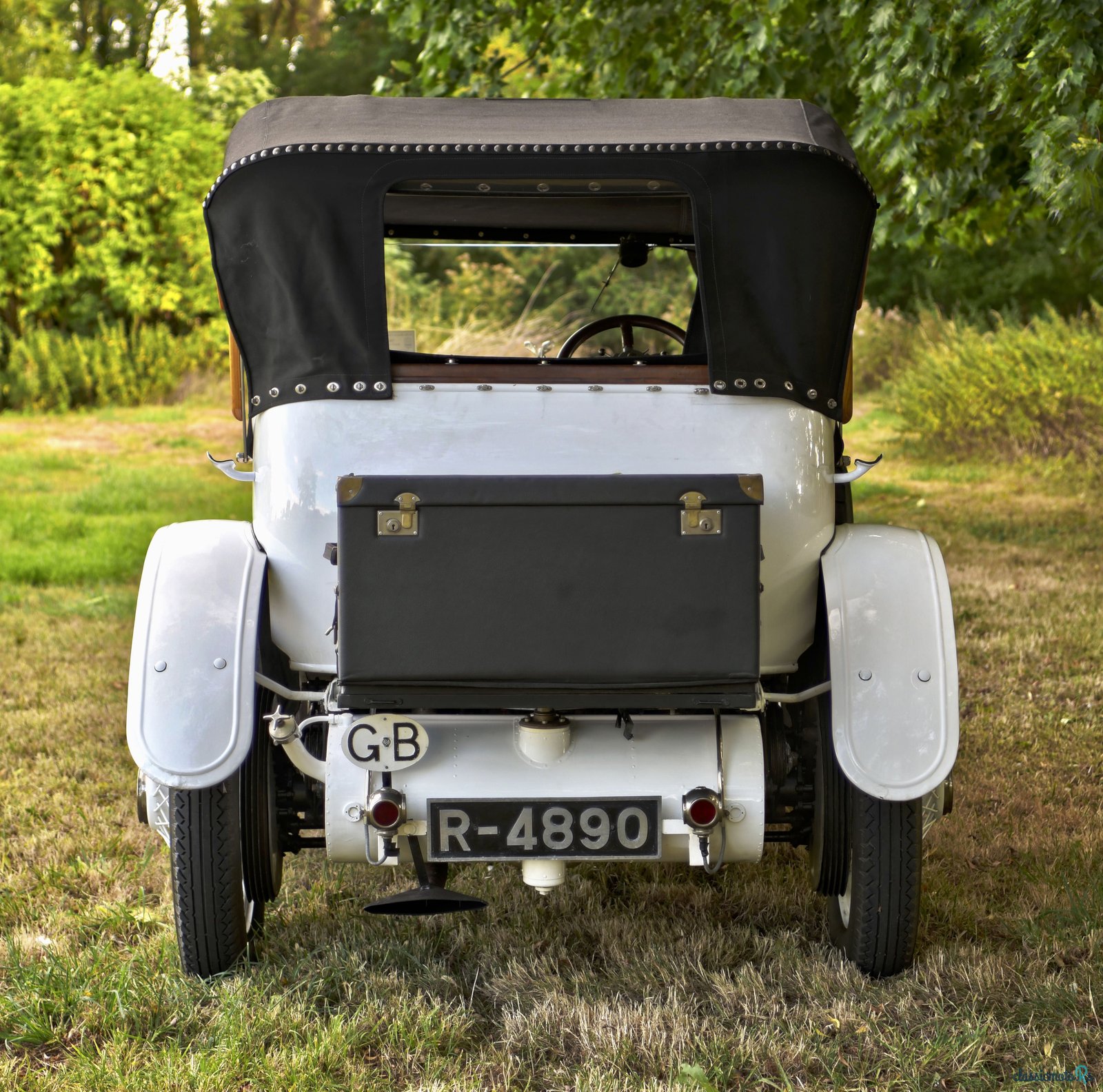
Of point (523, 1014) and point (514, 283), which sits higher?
point (523, 1014)

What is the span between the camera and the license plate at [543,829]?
2.63 meters

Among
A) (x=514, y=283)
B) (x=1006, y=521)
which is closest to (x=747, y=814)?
(x=1006, y=521)

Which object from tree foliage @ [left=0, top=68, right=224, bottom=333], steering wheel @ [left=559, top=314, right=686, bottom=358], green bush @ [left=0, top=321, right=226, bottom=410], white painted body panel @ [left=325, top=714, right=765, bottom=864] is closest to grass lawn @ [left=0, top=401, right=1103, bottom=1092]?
white painted body panel @ [left=325, top=714, right=765, bottom=864]

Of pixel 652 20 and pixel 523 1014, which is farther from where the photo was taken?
pixel 652 20

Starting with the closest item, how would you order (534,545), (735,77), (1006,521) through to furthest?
(534,545) < (735,77) < (1006,521)

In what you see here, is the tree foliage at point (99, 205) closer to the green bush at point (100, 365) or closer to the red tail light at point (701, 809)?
the green bush at point (100, 365)

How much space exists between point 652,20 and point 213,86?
14455 mm

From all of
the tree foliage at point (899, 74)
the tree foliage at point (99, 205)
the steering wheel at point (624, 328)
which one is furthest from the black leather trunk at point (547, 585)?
the tree foliage at point (99, 205)

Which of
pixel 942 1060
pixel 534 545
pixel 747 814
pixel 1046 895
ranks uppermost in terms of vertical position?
pixel 534 545

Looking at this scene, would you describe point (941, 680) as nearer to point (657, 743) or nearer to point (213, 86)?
point (657, 743)

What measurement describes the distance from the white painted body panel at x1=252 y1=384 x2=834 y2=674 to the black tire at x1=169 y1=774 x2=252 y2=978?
376 mm

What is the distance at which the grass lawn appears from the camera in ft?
8.43

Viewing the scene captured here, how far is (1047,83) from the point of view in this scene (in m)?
5.01

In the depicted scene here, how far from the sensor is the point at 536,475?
8.35ft
